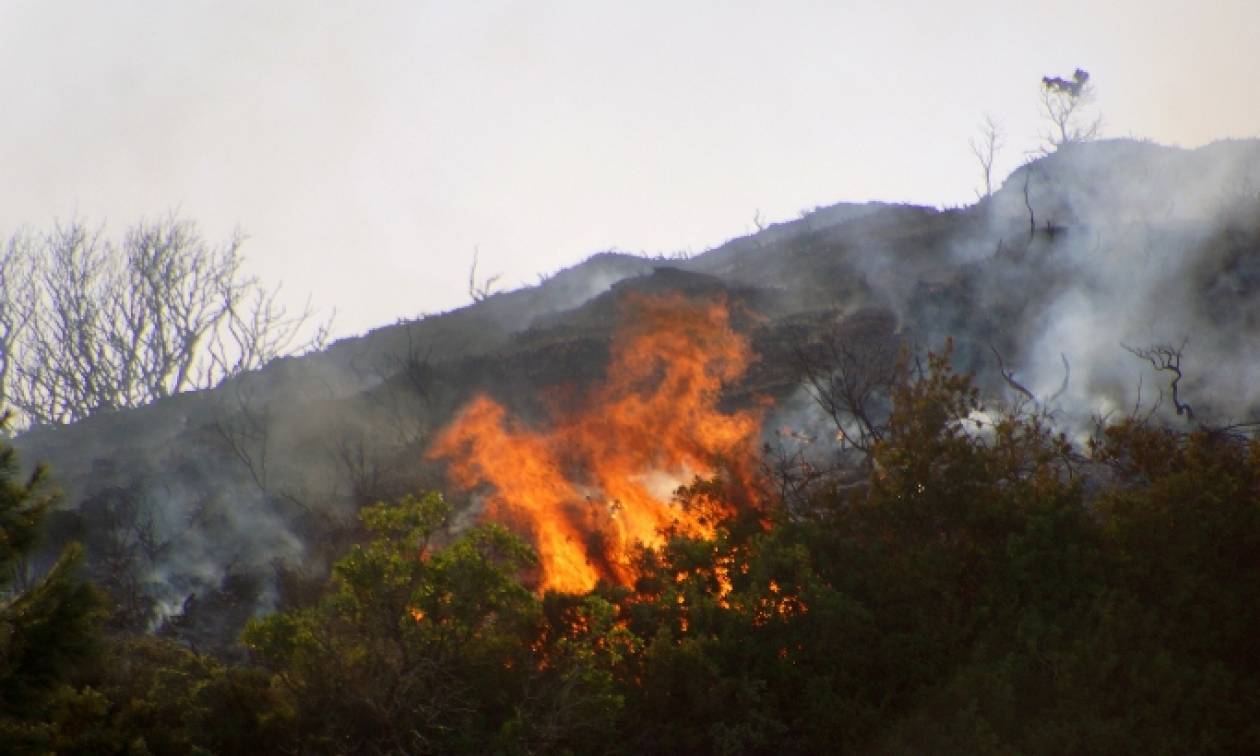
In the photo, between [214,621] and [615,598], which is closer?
[615,598]

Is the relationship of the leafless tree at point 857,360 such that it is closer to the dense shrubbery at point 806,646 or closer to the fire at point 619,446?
the fire at point 619,446

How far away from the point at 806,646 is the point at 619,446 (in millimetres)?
13245

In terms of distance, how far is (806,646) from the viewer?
14820mm

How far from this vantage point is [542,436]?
29.0 metres

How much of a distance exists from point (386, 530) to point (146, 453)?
2447 centimetres

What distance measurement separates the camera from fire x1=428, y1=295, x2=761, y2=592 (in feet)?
75.9

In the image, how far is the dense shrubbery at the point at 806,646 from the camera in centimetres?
1325

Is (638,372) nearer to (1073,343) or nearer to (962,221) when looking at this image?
(1073,343)

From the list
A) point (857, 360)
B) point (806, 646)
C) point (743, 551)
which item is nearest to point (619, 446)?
point (857, 360)

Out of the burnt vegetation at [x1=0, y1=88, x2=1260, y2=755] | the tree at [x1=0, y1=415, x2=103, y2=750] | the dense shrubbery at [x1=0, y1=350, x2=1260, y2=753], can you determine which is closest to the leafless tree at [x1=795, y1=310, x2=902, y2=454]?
the burnt vegetation at [x1=0, y1=88, x2=1260, y2=755]

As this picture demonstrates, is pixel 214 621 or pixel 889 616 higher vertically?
pixel 214 621

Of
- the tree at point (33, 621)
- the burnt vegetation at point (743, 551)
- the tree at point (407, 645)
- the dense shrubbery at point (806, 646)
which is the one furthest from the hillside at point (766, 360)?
the tree at point (33, 621)

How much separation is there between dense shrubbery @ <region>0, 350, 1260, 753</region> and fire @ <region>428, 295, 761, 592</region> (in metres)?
5.02

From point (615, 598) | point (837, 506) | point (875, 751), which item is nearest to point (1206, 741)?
point (875, 751)
